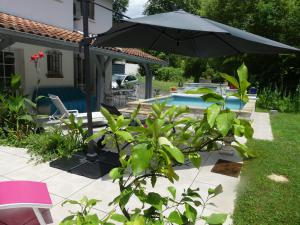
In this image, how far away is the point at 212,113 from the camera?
1.23m

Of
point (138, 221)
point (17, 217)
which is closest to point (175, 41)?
point (17, 217)

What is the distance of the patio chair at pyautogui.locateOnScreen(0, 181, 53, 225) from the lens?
Result: 93.9 inches

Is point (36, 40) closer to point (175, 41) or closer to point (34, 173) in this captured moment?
point (175, 41)

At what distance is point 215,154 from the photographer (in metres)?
6.48

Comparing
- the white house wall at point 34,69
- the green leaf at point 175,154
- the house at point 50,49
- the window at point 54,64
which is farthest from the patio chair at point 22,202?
the window at point 54,64

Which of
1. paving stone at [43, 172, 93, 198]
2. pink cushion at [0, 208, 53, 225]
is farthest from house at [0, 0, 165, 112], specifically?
pink cushion at [0, 208, 53, 225]

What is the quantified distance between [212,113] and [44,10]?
11.4m

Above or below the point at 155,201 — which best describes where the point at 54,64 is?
above

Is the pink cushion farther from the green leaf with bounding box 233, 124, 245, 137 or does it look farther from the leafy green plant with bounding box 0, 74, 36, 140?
the leafy green plant with bounding box 0, 74, 36, 140

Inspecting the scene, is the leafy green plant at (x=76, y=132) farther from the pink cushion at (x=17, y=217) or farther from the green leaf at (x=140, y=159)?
the green leaf at (x=140, y=159)

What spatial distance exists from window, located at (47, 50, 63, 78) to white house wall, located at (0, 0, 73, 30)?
4.10 ft

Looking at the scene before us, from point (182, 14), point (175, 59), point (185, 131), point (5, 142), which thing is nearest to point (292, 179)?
point (182, 14)

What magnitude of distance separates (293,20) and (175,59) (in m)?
30.9

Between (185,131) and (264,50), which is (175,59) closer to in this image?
(264,50)
